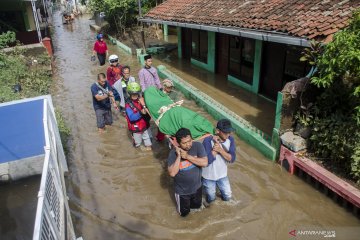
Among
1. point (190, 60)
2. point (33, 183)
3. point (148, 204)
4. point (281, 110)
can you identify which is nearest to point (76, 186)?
point (33, 183)

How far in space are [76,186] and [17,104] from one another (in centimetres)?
184

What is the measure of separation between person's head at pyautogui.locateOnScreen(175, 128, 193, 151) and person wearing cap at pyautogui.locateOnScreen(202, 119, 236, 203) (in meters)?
0.44

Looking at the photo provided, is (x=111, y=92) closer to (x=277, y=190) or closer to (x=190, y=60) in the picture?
(x=277, y=190)

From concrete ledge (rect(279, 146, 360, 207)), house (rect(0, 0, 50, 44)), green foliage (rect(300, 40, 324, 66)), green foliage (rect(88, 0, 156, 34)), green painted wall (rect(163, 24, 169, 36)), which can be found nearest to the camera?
concrete ledge (rect(279, 146, 360, 207))

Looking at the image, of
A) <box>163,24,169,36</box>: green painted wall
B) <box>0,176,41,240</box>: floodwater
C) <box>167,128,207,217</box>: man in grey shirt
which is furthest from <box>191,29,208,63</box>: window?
<box>167,128,207,217</box>: man in grey shirt

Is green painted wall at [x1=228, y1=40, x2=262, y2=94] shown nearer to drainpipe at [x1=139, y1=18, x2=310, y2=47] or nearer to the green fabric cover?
drainpipe at [x1=139, y1=18, x2=310, y2=47]

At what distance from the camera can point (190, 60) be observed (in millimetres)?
14953

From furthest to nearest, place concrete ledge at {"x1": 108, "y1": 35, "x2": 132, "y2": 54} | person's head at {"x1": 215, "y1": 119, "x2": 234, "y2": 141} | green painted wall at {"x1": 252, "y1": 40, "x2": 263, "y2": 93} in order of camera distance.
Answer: concrete ledge at {"x1": 108, "y1": 35, "x2": 132, "y2": 54}, green painted wall at {"x1": 252, "y1": 40, "x2": 263, "y2": 93}, person's head at {"x1": 215, "y1": 119, "x2": 234, "y2": 141}

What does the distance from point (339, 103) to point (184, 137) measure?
10.7 ft

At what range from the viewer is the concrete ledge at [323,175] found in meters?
4.68

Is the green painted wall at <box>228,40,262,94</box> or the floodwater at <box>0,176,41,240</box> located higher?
the green painted wall at <box>228,40,262,94</box>

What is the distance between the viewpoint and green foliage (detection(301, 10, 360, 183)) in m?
4.57

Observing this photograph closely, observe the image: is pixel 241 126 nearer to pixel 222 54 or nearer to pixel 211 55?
pixel 222 54

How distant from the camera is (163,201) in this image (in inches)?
206
